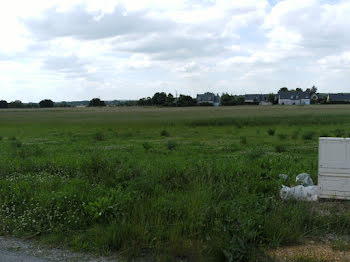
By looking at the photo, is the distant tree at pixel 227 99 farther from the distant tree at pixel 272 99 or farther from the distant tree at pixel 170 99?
the distant tree at pixel 170 99

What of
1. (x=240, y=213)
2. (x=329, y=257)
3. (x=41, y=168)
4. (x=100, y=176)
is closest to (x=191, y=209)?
(x=240, y=213)

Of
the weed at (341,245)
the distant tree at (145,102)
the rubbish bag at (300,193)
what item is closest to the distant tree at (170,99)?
the distant tree at (145,102)

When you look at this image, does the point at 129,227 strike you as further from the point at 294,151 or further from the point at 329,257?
the point at 294,151

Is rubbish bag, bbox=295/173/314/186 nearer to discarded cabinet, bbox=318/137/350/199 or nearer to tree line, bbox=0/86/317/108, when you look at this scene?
discarded cabinet, bbox=318/137/350/199

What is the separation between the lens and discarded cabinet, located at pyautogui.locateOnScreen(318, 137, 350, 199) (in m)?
5.79

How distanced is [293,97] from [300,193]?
118m

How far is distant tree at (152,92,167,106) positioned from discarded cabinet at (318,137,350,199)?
9173cm

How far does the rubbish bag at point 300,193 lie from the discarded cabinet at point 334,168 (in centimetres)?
13

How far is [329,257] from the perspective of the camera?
4.03m

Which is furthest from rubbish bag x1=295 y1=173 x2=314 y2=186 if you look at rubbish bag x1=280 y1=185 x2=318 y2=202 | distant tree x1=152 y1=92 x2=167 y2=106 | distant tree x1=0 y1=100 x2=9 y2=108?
distant tree x1=0 y1=100 x2=9 y2=108

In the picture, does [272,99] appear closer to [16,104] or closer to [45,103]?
[45,103]

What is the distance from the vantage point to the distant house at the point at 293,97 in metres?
116

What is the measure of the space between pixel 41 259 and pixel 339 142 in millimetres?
4853

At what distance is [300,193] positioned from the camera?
611 cm
